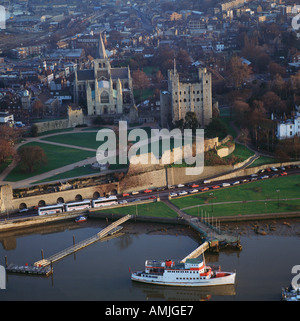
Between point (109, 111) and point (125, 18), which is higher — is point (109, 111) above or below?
below

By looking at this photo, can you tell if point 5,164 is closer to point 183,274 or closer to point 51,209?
point 51,209

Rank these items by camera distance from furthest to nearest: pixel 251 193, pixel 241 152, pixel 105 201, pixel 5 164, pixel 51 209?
pixel 241 152 < pixel 5 164 < pixel 251 193 < pixel 105 201 < pixel 51 209

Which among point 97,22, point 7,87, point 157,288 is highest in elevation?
point 97,22

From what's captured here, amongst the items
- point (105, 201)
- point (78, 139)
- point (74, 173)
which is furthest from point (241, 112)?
point (105, 201)

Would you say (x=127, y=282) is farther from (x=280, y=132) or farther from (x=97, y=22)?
(x=97, y=22)

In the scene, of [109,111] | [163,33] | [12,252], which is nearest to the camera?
[12,252]

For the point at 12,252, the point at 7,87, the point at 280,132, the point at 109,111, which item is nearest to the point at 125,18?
the point at 7,87
